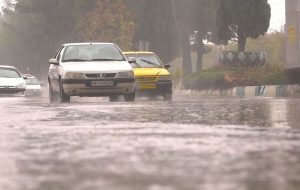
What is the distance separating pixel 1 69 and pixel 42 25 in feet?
99.7

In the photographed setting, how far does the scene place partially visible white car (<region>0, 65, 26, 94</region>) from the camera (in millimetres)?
28000

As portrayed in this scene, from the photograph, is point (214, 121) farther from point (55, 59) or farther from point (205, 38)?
point (205, 38)

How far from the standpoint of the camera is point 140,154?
4.58m

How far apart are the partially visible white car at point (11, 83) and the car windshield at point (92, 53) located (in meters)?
11.3

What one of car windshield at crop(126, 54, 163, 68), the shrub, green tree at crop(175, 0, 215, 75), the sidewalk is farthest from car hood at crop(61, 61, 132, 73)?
green tree at crop(175, 0, 215, 75)

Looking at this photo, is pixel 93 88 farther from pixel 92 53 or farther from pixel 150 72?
pixel 150 72

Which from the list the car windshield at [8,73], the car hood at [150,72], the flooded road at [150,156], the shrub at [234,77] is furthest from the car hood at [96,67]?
the car windshield at [8,73]

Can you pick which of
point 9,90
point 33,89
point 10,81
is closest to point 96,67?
point 9,90

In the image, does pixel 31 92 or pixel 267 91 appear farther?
pixel 31 92

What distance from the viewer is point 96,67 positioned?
15867 millimetres

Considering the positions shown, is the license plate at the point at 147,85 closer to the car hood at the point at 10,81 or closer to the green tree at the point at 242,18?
the car hood at the point at 10,81

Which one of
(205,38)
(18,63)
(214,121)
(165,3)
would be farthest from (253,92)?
(18,63)

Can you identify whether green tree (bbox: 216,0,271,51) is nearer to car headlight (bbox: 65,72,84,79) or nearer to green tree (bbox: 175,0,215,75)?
car headlight (bbox: 65,72,84,79)

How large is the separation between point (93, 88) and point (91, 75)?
0.97ft
